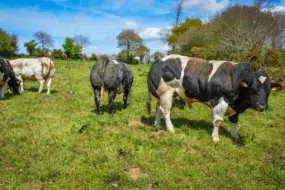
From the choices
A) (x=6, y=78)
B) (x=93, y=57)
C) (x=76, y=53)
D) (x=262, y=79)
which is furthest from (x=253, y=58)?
(x=76, y=53)

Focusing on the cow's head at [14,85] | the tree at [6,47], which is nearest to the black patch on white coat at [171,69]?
the cow's head at [14,85]

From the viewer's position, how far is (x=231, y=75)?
6.34 m

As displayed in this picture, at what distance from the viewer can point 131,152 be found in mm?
5750

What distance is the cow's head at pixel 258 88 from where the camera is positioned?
6014 millimetres

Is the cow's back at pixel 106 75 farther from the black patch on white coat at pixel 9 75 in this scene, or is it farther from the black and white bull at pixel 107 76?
the black patch on white coat at pixel 9 75

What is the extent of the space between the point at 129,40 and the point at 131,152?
2024 inches

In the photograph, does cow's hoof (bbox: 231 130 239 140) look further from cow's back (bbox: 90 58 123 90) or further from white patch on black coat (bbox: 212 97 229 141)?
cow's back (bbox: 90 58 123 90)

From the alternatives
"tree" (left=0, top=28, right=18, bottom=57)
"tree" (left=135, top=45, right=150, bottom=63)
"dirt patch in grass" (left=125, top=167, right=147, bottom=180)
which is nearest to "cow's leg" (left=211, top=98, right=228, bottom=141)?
"dirt patch in grass" (left=125, top=167, right=147, bottom=180)

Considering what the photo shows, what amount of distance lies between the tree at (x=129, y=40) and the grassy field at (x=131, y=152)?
47.0 metres

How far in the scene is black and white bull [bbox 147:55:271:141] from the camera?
240 inches

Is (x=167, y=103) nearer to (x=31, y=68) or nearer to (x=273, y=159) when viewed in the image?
(x=273, y=159)

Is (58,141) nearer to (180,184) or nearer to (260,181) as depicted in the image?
(180,184)

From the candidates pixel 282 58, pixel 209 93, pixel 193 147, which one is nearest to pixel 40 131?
pixel 193 147

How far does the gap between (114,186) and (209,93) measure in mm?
3631
